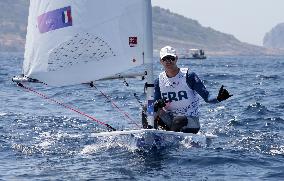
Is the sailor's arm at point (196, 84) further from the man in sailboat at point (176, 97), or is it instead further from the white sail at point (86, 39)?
the white sail at point (86, 39)

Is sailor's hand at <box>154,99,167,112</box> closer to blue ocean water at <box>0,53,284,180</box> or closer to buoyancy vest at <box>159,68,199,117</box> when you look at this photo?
buoyancy vest at <box>159,68,199,117</box>

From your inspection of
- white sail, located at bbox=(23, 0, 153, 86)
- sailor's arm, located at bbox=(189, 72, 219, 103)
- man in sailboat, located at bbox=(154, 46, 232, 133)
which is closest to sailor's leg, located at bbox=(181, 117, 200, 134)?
→ man in sailboat, located at bbox=(154, 46, 232, 133)

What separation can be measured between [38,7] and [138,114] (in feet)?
27.4

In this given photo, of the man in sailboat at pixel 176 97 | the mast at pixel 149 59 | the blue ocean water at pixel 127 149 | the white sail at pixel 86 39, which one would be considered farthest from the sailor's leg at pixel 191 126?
the white sail at pixel 86 39

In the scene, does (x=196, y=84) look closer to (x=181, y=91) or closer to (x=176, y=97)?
(x=181, y=91)

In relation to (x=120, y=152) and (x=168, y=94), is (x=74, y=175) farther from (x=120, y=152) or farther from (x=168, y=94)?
(x=168, y=94)

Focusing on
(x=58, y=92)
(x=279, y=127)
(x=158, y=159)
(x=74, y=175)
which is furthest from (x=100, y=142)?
(x=58, y=92)

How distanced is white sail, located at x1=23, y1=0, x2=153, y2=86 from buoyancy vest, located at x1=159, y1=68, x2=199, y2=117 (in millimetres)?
768

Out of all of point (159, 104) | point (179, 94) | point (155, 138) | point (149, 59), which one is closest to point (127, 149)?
point (155, 138)

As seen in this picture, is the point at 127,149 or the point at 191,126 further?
the point at 191,126

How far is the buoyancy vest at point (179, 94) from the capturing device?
12625 mm

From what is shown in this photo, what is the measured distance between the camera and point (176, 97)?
12773 mm

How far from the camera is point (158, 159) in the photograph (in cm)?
1159

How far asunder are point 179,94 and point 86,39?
229cm
